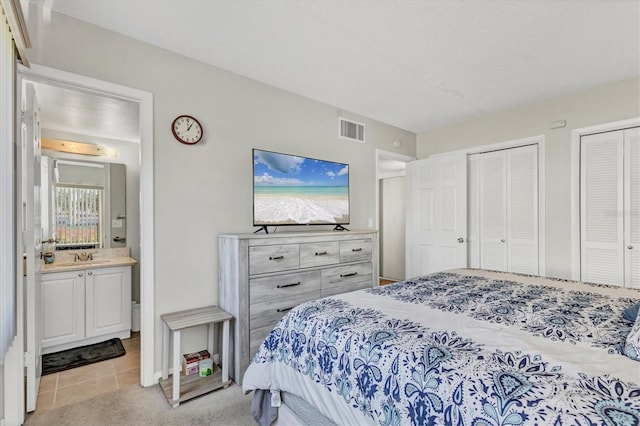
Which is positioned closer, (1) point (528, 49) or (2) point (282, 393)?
(2) point (282, 393)

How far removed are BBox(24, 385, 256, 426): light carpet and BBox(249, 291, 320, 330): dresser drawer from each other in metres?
0.50

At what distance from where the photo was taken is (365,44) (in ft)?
8.00

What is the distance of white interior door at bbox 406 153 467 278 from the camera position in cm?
415

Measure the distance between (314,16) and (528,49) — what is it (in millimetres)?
1766

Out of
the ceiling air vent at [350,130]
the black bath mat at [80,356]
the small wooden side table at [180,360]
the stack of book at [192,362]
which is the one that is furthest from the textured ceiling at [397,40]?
the black bath mat at [80,356]

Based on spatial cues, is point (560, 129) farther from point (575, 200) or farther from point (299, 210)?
point (299, 210)

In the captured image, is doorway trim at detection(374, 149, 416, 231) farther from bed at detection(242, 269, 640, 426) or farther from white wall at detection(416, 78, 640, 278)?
bed at detection(242, 269, 640, 426)

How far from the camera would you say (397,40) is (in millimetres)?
2387

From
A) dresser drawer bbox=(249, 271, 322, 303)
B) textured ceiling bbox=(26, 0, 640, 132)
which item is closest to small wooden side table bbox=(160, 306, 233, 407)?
dresser drawer bbox=(249, 271, 322, 303)

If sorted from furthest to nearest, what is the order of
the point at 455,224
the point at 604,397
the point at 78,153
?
the point at 455,224, the point at 78,153, the point at 604,397

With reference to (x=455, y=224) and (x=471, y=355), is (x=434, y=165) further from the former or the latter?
(x=471, y=355)

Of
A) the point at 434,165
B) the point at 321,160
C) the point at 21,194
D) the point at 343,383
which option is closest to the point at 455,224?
the point at 434,165

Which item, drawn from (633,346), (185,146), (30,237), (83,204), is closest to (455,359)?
(633,346)

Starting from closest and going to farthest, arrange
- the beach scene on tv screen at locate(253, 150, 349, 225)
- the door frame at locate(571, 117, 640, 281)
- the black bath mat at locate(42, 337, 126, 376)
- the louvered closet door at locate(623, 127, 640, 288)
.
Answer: the black bath mat at locate(42, 337, 126, 376)
the beach scene on tv screen at locate(253, 150, 349, 225)
the louvered closet door at locate(623, 127, 640, 288)
the door frame at locate(571, 117, 640, 281)
